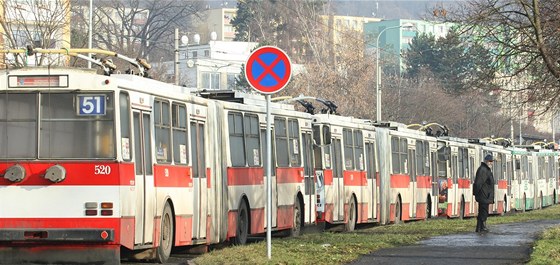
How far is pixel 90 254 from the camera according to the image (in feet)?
60.2

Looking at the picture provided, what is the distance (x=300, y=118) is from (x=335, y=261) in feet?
Result: 36.0

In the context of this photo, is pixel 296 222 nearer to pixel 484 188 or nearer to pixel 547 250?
pixel 484 188

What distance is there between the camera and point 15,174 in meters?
18.3

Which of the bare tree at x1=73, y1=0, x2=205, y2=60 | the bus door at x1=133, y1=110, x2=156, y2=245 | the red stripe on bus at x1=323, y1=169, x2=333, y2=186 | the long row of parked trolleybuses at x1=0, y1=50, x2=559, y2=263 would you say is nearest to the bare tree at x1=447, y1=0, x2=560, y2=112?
the long row of parked trolleybuses at x1=0, y1=50, x2=559, y2=263

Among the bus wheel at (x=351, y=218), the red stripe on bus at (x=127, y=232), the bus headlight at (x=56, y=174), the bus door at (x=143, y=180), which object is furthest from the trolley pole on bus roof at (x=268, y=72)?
the bus wheel at (x=351, y=218)

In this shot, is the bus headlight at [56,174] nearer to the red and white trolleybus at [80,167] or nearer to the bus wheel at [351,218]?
the red and white trolleybus at [80,167]

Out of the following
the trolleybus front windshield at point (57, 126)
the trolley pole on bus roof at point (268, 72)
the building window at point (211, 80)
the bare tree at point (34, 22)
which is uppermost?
the building window at point (211, 80)

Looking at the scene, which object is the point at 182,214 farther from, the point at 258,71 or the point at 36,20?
the point at 36,20

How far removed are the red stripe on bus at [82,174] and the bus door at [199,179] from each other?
12.6 feet

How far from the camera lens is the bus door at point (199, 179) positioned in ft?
72.9

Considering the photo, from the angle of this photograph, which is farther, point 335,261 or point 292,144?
point 292,144

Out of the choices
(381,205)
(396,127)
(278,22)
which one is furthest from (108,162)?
(278,22)

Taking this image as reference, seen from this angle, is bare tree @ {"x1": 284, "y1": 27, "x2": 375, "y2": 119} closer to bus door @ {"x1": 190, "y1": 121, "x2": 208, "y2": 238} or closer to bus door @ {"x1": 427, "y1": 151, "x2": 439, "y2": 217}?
bus door @ {"x1": 427, "y1": 151, "x2": 439, "y2": 217}

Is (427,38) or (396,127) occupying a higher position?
(427,38)
